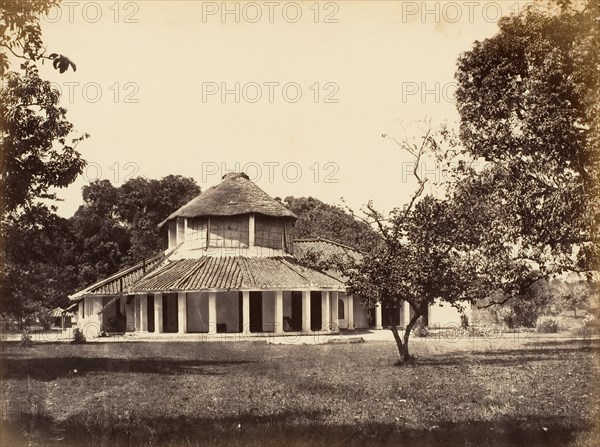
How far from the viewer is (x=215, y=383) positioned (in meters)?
15.5

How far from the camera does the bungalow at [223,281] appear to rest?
1267 inches

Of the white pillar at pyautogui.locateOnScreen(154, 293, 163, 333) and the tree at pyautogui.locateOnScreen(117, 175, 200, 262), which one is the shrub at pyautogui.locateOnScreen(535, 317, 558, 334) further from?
the tree at pyautogui.locateOnScreen(117, 175, 200, 262)

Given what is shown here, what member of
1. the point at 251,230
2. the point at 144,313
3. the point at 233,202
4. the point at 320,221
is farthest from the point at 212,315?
the point at 320,221

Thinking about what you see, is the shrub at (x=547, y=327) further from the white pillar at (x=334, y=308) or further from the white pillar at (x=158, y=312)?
the white pillar at (x=158, y=312)

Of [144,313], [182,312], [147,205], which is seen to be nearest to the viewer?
[147,205]

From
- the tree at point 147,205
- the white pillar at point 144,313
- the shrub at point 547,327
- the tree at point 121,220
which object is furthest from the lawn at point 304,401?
the shrub at point 547,327

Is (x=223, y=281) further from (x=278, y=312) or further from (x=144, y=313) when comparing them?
(x=144, y=313)

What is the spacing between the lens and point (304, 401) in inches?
512

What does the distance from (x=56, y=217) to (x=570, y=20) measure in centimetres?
1227

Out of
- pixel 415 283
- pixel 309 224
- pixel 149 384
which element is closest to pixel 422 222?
pixel 415 283

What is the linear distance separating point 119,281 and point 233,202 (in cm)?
755

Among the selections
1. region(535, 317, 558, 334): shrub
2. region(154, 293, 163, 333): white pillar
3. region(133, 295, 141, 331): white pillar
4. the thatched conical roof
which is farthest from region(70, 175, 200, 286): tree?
region(535, 317, 558, 334): shrub

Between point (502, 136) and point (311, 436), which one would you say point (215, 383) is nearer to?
point (311, 436)

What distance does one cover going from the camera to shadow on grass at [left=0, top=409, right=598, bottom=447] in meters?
10.1
